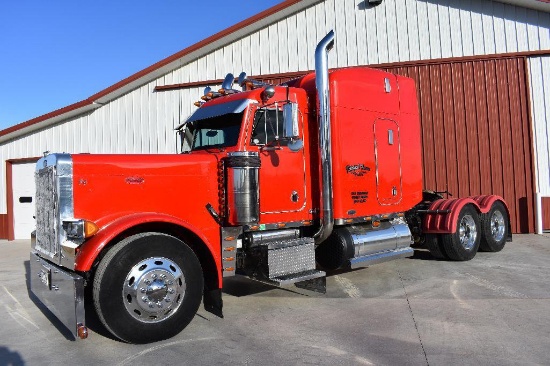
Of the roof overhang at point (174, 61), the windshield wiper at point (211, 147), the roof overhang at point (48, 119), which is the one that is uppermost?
the roof overhang at point (174, 61)

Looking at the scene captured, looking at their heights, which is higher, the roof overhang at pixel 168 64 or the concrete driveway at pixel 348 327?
the roof overhang at pixel 168 64

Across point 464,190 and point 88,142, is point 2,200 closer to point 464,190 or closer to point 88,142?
point 88,142

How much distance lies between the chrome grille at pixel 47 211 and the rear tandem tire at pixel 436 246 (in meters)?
6.17

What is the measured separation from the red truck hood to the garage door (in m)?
10.8

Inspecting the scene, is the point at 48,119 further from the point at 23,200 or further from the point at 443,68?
the point at 443,68

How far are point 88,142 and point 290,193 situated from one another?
10132 mm

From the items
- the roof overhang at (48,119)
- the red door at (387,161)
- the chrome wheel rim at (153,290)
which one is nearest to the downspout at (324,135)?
the red door at (387,161)

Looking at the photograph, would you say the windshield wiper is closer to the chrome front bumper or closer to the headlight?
the headlight

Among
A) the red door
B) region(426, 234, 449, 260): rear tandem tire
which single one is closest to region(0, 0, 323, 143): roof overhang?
the red door

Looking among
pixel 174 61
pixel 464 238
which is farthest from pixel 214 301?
pixel 174 61

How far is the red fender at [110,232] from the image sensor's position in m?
3.97

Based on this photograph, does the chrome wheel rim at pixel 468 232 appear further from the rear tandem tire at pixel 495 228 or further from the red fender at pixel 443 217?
the rear tandem tire at pixel 495 228

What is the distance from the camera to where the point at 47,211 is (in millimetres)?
4699

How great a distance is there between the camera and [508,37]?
1137 centimetres
